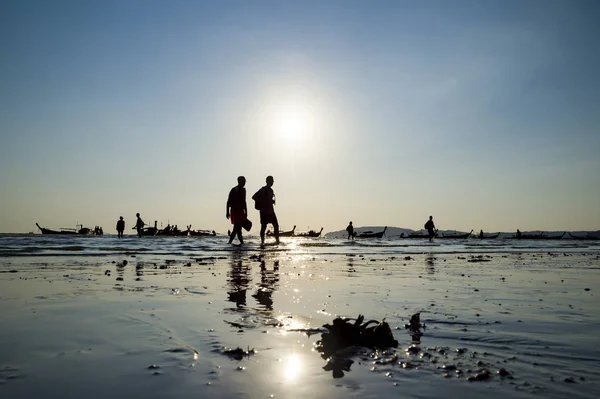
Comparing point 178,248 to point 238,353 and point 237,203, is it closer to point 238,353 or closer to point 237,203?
point 237,203

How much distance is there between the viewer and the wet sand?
1.92 metres

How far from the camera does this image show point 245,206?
55.9ft

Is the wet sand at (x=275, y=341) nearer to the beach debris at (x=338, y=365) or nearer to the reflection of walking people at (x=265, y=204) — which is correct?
the beach debris at (x=338, y=365)

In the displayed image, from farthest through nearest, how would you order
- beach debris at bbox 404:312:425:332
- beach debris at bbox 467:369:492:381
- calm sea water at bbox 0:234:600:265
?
calm sea water at bbox 0:234:600:265, beach debris at bbox 404:312:425:332, beach debris at bbox 467:369:492:381

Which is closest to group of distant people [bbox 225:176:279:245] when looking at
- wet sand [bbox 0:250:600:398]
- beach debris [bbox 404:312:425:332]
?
wet sand [bbox 0:250:600:398]

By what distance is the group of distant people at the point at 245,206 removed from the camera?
55.5ft

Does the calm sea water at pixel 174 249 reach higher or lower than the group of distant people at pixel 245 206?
lower

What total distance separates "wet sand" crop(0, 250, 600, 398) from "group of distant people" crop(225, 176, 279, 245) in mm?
11337

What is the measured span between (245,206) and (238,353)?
48.4 feet

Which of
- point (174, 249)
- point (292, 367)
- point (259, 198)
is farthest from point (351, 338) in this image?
point (259, 198)

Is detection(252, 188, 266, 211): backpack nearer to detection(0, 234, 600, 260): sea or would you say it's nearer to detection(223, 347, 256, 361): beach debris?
detection(0, 234, 600, 260): sea

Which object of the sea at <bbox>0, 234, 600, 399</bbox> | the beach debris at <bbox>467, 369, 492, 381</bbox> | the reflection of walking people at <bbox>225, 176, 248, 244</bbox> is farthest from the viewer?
the reflection of walking people at <bbox>225, 176, 248, 244</bbox>

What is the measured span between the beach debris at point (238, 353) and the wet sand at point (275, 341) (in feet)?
0.07

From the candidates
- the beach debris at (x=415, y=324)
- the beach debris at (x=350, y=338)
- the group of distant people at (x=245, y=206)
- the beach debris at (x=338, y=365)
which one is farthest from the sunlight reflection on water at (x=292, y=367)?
the group of distant people at (x=245, y=206)
